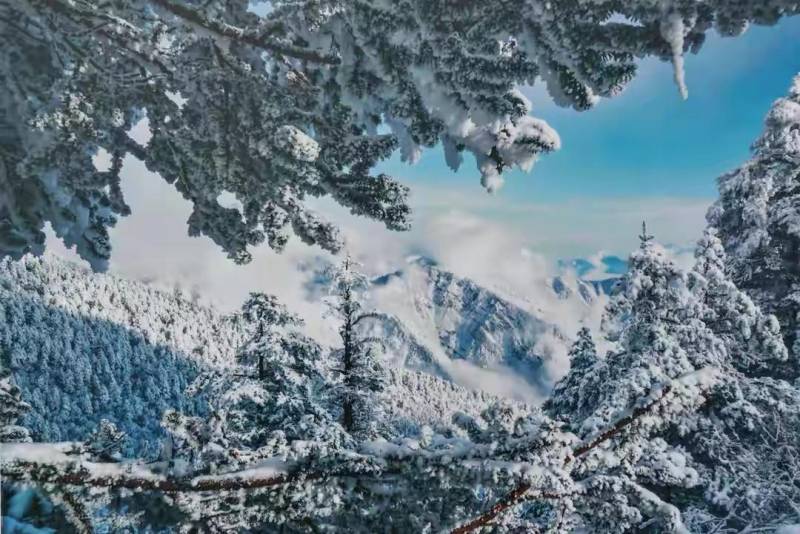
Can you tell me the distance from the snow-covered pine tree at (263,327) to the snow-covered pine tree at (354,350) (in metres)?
1.70

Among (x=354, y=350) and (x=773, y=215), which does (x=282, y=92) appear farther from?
(x=773, y=215)

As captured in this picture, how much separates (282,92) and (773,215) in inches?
611

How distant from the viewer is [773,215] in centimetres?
1504

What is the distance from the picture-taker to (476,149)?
3.35 metres

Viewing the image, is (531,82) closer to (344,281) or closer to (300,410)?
(300,410)

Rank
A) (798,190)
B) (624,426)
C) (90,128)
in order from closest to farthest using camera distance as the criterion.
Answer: (624,426), (90,128), (798,190)

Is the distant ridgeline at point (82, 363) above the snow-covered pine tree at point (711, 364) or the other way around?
above

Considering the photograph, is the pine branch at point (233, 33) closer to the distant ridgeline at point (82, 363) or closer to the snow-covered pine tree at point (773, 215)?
the snow-covered pine tree at point (773, 215)

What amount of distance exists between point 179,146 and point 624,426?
13.3ft

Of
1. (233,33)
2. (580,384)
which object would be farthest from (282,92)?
(580,384)

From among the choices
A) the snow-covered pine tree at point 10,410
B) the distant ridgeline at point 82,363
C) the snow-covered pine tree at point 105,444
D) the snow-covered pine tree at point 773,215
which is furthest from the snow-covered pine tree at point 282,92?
the distant ridgeline at point 82,363

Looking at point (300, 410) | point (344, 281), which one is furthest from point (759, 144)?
point (300, 410)

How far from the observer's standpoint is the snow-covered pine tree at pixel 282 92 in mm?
2410

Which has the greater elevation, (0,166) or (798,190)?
(798,190)
